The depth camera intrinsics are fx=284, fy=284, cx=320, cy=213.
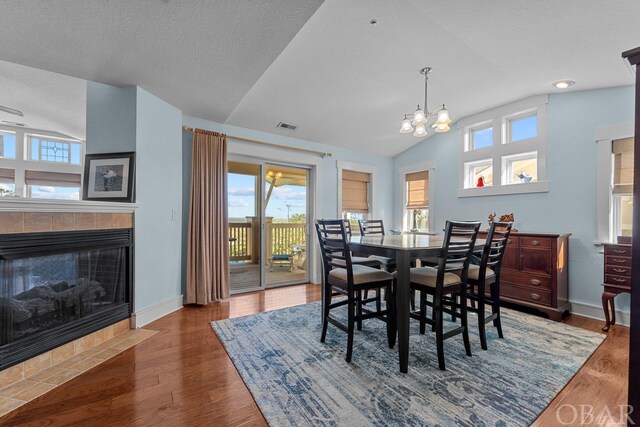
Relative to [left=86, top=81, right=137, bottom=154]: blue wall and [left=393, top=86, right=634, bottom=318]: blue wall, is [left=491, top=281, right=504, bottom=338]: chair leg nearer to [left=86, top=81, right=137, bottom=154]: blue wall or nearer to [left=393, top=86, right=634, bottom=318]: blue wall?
[left=393, top=86, right=634, bottom=318]: blue wall

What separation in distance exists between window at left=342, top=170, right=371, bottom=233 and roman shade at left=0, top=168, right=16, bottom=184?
663 cm

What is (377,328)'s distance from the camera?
9.10 feet

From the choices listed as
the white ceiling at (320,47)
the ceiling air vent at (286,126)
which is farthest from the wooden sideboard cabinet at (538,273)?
the ceiling air vent at (286,126)

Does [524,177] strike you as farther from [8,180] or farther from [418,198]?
[8,180]

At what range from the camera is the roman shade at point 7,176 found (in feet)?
18.6

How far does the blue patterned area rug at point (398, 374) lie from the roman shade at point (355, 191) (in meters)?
2.62

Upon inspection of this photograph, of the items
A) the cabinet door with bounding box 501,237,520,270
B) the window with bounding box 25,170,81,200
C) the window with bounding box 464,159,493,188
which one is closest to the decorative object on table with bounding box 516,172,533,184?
the window with bounding box 464,159,493,188

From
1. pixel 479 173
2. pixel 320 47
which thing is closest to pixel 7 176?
pixel 320 47

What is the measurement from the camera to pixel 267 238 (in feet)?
15.0

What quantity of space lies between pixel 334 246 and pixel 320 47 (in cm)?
188

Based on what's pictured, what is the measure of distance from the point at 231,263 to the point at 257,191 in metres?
1.13

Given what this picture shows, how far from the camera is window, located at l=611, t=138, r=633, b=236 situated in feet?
9.82

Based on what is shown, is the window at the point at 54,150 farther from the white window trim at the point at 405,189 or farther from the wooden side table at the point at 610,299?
the wooden side table at the point at 610,299

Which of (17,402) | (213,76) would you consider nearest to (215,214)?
(213,76)
